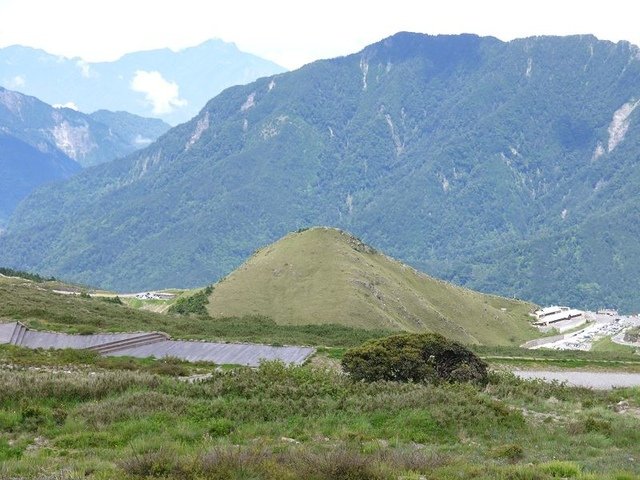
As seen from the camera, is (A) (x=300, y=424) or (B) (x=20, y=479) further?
(A) (x=300, y=424)

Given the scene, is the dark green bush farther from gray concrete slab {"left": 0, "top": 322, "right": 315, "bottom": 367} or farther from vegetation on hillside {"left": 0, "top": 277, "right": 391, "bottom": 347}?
gray concrete slab {"left": 0, "top": 322, "right": 315, "bottom": 367}

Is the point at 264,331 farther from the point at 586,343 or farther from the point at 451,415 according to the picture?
the point at 586,343

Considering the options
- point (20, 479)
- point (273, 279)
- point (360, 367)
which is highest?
point (273, 279)

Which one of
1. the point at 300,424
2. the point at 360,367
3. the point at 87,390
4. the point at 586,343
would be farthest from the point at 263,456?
the point at 586,343

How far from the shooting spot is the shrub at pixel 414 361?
25953 millimetres

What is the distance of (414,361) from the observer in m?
26.4

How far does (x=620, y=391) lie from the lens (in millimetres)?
27047

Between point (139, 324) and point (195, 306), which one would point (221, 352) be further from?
point (195, 306)

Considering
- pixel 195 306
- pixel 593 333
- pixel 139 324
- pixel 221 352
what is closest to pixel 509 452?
pixel 221 352

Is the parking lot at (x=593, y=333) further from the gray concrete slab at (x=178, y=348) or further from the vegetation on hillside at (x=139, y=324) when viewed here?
the gray concrete slab at (x=178, y=348)

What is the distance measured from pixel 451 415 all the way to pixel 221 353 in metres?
21.1

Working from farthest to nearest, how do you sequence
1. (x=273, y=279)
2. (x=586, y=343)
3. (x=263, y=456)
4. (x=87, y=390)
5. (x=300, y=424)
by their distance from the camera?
(x=586, y=343)
(x=273, y=279)
(x=87, y=390)
(x=300, y=424)
(x=263, y=456)

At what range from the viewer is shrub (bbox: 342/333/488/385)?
25953 mm

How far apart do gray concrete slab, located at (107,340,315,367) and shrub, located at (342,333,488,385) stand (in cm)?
932
